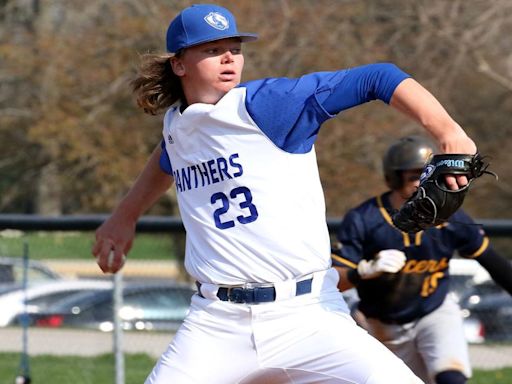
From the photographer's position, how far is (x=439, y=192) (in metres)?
3.73

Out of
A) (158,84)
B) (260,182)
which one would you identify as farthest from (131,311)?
(260,182)

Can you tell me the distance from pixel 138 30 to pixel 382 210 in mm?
13779

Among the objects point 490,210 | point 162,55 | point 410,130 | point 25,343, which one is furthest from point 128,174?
point 162,55

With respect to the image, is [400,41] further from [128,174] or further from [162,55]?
[162,55]

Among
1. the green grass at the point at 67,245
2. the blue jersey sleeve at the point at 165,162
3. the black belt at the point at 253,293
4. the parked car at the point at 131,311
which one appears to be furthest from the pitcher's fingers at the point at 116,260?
the green grass at the point at 67,245

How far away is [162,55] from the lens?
4.63 meters

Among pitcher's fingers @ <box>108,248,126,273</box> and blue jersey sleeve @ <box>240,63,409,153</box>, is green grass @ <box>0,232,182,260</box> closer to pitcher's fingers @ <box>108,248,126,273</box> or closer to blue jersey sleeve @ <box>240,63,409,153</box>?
pitcher's fingers @ <box>108,248,126,273</box>

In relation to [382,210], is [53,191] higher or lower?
higher

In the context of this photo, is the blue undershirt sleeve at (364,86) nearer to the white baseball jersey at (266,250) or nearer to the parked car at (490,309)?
the white baseball jersey at (266,250)

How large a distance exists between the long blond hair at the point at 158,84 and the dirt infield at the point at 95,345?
398cm

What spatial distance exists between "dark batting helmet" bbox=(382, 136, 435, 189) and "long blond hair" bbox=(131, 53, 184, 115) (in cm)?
193

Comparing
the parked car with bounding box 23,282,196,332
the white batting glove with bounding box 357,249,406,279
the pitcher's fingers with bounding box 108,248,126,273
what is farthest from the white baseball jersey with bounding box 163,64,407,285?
the parked car with bounding box 23,282,196,332

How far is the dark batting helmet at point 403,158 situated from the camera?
625 centimetres

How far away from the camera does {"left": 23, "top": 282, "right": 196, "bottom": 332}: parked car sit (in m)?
8.41
